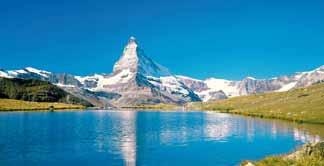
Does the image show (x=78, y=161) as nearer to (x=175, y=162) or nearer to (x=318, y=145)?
(x=175, y=162)

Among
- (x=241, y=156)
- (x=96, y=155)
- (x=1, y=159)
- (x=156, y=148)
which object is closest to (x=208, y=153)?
(x=241, y=156)

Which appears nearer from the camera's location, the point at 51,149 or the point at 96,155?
the point at 96,155

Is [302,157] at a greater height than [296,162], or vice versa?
[302,157]

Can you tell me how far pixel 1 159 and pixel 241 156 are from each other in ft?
124

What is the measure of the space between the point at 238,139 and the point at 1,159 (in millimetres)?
58745

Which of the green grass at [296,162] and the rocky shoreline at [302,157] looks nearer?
the green grass at [296,162]

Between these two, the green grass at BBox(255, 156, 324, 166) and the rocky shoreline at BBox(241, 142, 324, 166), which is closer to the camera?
the green grass at BBox(255, 156, 324, 166)

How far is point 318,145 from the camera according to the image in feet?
170

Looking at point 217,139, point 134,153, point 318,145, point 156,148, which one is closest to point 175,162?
point 134,153

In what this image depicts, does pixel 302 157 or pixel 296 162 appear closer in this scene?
pixel 296 162

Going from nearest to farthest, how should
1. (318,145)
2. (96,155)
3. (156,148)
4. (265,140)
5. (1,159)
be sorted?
1. (318,145)
2. (1,159)
3. (96,155)
4. (156,148)
5. (265,140)

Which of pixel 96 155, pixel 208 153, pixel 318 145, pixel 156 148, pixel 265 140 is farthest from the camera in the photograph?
pixel 265 140

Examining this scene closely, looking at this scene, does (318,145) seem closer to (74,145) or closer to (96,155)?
(96,155)

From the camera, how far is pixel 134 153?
79.6 meters
